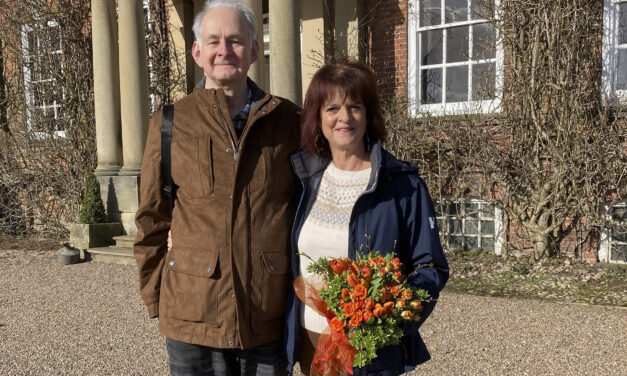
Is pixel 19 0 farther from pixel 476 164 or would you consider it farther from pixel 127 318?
pixel 476 164

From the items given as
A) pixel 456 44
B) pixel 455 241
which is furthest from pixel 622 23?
pixel 455 241

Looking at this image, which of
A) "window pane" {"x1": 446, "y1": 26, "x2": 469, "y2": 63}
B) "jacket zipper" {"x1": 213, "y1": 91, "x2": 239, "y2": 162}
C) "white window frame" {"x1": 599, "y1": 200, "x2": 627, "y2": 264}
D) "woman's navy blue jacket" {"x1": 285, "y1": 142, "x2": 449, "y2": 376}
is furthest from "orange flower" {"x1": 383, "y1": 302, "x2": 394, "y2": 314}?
"window pane" {"x1": 446, "y1": 26, "x2": 469, "y2": 63}

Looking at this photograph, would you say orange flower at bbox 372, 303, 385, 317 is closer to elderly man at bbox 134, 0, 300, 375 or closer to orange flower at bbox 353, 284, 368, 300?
orange flower at bbox 353, 284, 368, 300

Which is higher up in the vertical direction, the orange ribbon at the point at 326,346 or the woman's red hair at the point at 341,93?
the woman's red hair at the point at 341,93

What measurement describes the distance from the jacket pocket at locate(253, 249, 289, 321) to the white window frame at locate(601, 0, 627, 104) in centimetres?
647

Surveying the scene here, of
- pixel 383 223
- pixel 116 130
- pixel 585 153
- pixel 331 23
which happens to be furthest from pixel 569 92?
pixel 116 130

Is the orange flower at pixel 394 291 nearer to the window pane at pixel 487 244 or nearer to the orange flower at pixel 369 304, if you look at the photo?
the orange flower at pixel 369 304

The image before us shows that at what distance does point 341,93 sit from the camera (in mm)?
1955

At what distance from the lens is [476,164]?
24.6 feet

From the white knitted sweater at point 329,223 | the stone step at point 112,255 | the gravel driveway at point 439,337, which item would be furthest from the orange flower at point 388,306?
the stone step at point 112,255

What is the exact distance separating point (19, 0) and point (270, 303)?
11.1 meters

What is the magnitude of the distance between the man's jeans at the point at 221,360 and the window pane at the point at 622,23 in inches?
275

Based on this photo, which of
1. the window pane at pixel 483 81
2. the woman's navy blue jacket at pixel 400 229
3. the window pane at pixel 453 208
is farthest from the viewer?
the window pane at pixel 453 208

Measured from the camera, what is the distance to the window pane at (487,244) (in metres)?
7.77
